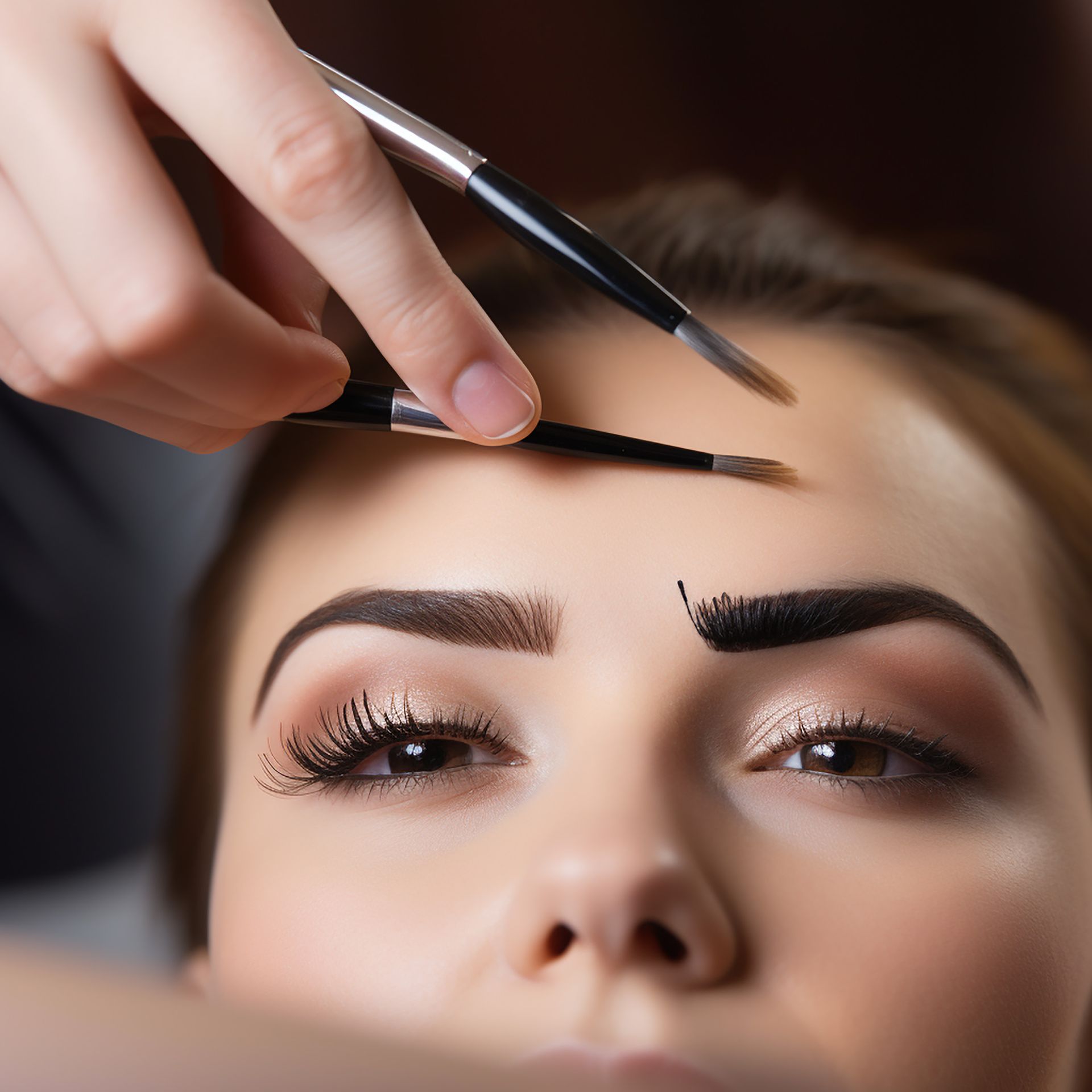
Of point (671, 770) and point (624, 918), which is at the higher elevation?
point (671, 770)

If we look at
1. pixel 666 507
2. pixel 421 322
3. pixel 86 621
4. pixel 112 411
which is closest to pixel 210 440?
pixel 112 411

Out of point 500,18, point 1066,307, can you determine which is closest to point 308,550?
point 500,18

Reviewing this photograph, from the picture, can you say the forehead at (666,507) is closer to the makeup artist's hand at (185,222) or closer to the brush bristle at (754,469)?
the brush bristle at (754,469)

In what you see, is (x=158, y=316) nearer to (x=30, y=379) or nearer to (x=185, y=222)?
(x=185, y=222)

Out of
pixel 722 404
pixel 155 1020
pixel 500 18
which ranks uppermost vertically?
pixel 500 18

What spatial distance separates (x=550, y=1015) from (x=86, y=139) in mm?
569

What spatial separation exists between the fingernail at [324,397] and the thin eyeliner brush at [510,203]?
156mm

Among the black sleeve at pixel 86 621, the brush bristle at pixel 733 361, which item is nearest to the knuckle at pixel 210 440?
the brush bristle at pixel 733 361

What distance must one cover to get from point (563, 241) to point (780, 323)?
1.24ft

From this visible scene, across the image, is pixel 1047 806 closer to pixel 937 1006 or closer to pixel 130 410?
pixel 937 1006

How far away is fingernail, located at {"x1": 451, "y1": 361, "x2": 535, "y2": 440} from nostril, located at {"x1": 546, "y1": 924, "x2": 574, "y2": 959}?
32cm

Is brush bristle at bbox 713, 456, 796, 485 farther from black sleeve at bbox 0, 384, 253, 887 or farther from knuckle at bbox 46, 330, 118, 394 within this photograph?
black sleeve at bbox 0, 384, 253, 887

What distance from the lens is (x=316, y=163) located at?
562 mm

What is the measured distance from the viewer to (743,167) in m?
1.67
